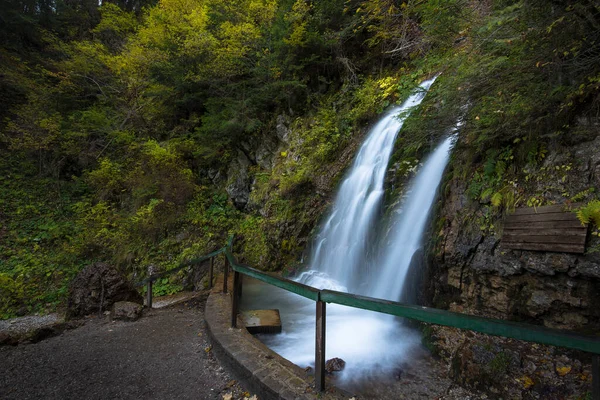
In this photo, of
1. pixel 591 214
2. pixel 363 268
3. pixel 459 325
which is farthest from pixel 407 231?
pixel 459 325

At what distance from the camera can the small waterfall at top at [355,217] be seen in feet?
21.8

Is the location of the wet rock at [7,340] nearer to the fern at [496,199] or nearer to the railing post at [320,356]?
the railing post at [320,356]

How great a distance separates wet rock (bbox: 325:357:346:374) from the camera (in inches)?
140

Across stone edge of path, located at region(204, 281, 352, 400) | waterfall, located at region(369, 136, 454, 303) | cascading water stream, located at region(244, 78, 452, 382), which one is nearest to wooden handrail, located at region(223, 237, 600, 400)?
stone edge of path, located at region(204, 281, 352, 400)

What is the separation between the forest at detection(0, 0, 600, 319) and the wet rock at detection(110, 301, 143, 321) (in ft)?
13.2

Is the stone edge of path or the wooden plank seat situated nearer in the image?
the stone edge of path

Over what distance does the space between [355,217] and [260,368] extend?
195 inches

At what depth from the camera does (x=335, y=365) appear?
3.63 metres

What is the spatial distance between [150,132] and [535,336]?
16152mm

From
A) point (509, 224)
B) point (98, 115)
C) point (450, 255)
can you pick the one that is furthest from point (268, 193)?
point (98, 115)

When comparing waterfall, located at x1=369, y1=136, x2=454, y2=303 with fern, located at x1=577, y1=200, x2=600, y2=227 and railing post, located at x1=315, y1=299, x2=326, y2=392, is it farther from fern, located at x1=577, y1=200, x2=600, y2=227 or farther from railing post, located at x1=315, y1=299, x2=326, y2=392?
railing post, located at x1=315, y1=299, x2=326, y2=392

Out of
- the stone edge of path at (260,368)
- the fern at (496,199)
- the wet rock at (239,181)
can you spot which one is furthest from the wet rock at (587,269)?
the wet rock at (239,181)

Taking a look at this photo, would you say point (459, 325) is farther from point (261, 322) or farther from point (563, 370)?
point (261, 322)

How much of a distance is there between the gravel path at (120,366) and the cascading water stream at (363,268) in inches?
49.7
